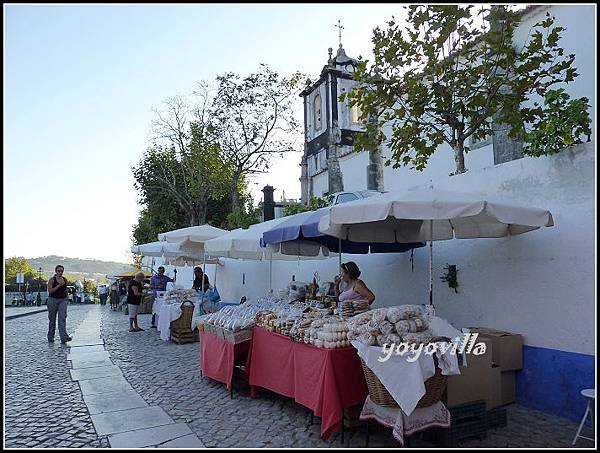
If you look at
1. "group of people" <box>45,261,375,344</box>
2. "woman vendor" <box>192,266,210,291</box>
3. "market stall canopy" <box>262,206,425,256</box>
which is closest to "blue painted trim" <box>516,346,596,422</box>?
"group of people" <box>45,261,375,344</box>

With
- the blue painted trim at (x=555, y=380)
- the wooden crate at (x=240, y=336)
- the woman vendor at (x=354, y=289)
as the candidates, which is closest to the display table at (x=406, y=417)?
the blue painted trim at (x=555, y=380)

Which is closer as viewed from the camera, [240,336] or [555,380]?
[555,380]

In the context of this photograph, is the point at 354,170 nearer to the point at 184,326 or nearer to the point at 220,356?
the point at 184,326

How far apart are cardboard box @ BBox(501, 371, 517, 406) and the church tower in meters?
16.1

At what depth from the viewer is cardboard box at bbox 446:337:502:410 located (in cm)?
464

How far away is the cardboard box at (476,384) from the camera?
4641mm

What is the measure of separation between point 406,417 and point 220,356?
3.16 m

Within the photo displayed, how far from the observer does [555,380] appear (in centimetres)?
538

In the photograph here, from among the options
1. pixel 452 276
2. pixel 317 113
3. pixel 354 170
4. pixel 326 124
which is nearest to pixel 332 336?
pixel 452 276

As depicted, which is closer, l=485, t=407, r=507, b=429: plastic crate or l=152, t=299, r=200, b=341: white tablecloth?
l=485, t=407, r=507, b=429: plastic crate

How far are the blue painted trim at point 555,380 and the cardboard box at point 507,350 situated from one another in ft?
0.31

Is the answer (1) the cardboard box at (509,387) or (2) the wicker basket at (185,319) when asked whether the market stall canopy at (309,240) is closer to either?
(1) the cardboard box at (509,387)

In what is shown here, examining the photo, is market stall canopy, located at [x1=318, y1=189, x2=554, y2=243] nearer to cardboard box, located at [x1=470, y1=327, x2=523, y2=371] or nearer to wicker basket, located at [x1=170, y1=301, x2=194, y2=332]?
cardboard box, located at [x1=470, y1=327, x2=523, y2=371]

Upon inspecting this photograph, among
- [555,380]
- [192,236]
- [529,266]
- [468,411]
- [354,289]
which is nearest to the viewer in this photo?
[468,411]
